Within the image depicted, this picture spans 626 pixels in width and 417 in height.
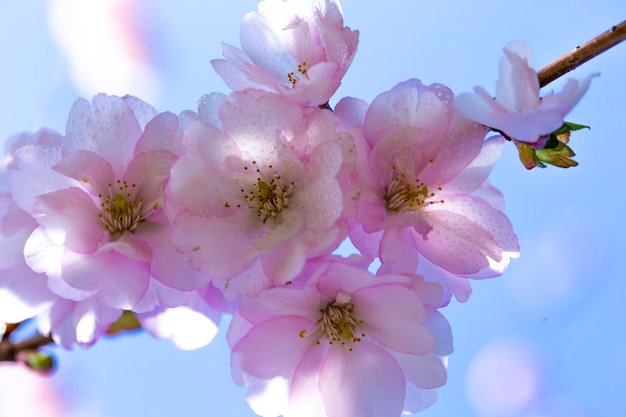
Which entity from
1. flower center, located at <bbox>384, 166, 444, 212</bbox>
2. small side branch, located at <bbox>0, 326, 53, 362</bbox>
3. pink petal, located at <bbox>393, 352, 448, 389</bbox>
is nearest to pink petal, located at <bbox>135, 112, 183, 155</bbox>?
flower center, located at <bbox>384, 166, 444, 212</bbox>

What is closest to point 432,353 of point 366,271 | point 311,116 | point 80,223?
point 366,271

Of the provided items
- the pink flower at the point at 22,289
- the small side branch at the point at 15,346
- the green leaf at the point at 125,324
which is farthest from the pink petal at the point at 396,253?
the small side branch at the point at 15,346

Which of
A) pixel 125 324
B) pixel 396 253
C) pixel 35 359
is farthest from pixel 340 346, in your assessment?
pixel 35 359

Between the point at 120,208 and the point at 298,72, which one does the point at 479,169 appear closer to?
the point at 298,72

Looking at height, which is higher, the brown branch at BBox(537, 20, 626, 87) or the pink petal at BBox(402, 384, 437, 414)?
the brown branch at BBox(537, 20, 626, 87)

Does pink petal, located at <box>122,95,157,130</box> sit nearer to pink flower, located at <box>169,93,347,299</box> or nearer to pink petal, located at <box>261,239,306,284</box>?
pink flower, located at <box>169,93,347,299</box>

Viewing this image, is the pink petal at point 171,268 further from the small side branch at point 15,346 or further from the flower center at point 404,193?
the small side branch at point 15,346
